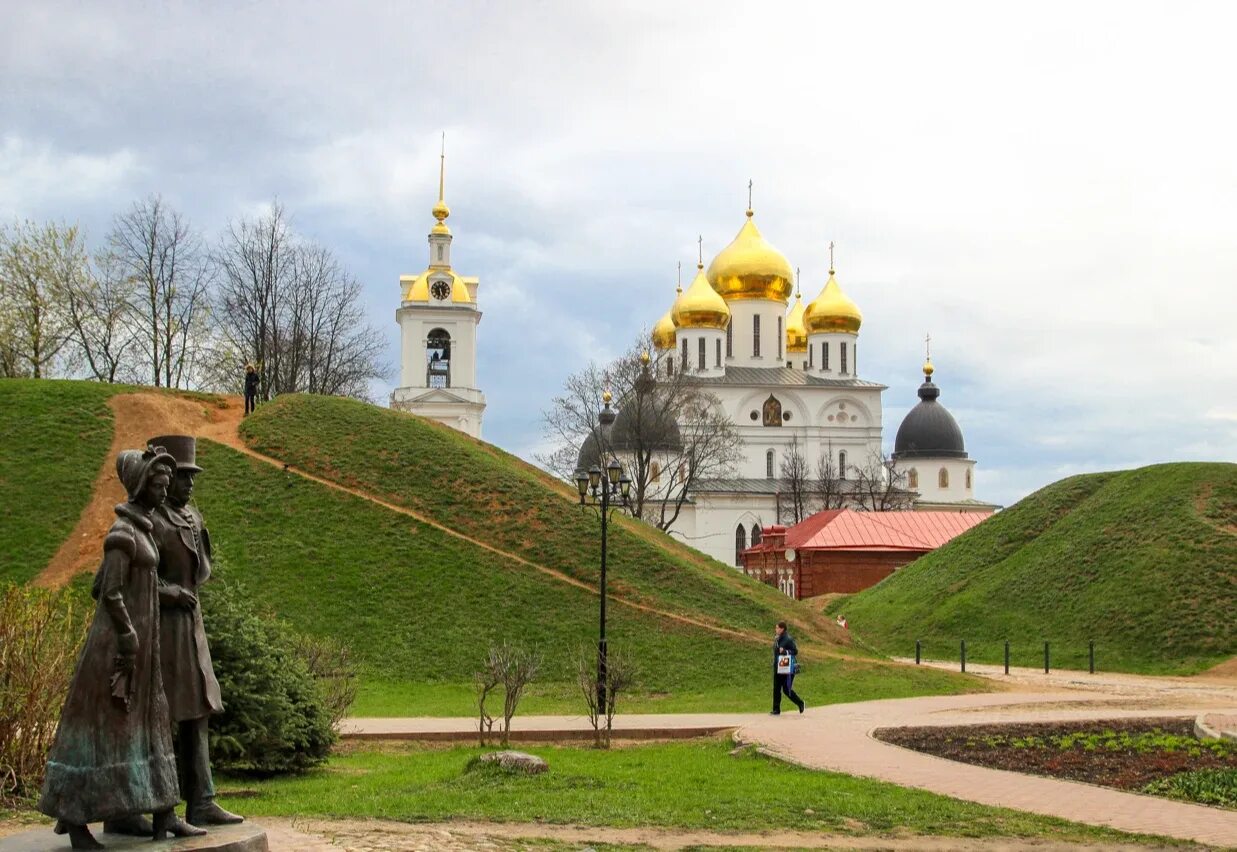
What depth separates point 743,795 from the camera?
10.7 m

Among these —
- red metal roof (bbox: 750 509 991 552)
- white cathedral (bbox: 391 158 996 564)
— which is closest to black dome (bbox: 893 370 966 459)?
white cathedral (bbox: 391 158 996 564)

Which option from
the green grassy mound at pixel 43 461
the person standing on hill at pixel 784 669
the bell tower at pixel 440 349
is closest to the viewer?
the person standing on hill at pixel 784 669

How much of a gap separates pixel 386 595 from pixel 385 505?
3.80m

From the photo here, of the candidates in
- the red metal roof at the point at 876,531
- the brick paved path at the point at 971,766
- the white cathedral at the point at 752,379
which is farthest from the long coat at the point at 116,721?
the white cathedral at the point at 752,379

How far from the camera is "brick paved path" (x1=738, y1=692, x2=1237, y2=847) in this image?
9875 millimetres

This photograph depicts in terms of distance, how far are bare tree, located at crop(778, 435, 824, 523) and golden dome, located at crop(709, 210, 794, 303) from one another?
7.98m

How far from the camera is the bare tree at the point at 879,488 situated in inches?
2579

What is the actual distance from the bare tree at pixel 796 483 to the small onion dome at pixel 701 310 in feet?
24.2

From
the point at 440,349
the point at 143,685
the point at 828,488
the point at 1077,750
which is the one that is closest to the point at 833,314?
the point at 828,488

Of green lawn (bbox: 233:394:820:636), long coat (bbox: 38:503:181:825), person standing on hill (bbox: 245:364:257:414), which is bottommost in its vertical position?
long coat (bbox: 38:503:181:825)

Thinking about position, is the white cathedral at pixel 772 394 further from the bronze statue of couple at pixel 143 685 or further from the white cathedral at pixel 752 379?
the bronze statue of couple at pixel 143 685

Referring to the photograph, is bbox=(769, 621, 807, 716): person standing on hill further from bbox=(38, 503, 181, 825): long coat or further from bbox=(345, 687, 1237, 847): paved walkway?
bbox=(38, 503, 181, 825): long coat

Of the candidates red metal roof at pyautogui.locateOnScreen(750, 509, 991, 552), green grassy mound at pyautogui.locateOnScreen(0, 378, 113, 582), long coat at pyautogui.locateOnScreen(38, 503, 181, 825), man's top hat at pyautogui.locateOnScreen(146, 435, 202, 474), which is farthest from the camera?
red metal roof at pyautogui.locateOnScreen(750, 509, 991, 552)

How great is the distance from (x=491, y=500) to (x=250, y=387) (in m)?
7.03
